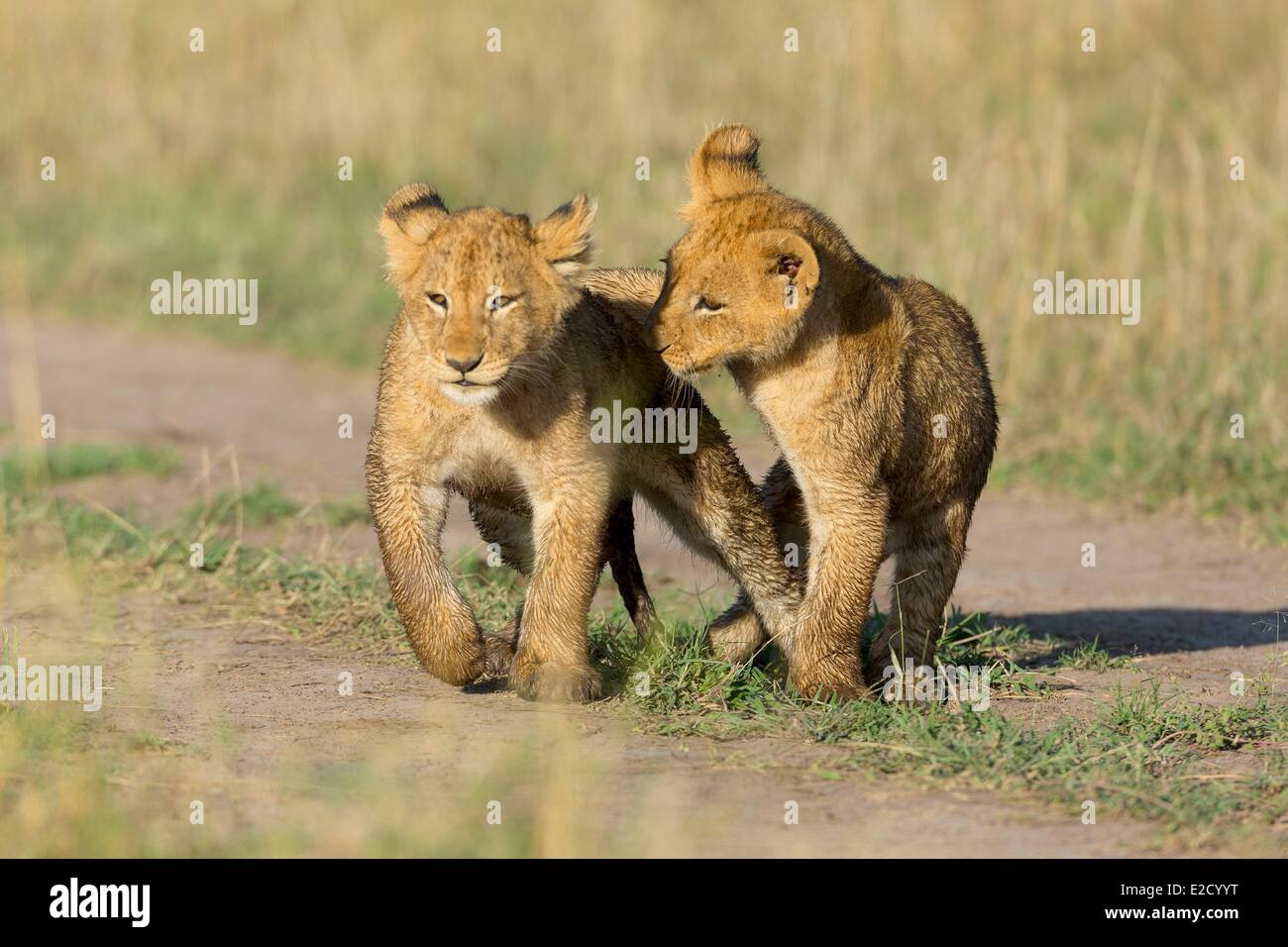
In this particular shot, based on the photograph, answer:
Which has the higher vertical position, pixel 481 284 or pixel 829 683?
pixel 481 284

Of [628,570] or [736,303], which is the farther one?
[628,570]

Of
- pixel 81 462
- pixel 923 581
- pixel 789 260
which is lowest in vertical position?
pixel 923 581

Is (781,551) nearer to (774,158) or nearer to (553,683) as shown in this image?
(553,683)

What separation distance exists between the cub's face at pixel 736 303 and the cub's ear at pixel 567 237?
31cm

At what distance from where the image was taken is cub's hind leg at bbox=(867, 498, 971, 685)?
6504 mm

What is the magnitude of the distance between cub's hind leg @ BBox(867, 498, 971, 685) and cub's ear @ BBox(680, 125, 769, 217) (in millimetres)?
1293

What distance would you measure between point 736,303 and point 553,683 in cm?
131

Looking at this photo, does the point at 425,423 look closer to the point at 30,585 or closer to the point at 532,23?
A: the point at 30,585

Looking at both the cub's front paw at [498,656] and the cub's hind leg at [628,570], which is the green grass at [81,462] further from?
the cub's hind leg at [628,570]

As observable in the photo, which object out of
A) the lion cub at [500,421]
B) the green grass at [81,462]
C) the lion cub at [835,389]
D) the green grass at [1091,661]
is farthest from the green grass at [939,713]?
the green grass at [81,462]

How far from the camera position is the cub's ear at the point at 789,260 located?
18.7 feet

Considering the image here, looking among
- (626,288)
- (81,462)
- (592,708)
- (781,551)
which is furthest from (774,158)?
(592,708)

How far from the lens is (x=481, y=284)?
552 cm

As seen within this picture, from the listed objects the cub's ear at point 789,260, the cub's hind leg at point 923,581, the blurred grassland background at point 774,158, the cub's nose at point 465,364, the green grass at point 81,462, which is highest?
the blurred grassland background at point 774,158
